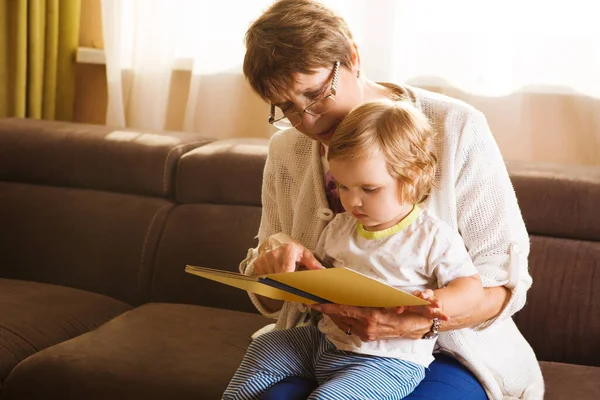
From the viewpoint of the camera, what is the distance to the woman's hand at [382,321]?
1.46 metres

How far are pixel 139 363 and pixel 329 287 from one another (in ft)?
2.60

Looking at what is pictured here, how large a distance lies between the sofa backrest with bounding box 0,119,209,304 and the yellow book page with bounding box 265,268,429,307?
1.36 metres

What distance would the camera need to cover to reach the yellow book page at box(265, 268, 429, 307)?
1279mm

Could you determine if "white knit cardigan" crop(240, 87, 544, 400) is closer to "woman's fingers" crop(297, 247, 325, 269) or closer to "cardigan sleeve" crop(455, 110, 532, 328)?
"cardigan sleeve" crop(455, 110, 532, 328)

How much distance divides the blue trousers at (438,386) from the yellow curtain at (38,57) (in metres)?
2.20

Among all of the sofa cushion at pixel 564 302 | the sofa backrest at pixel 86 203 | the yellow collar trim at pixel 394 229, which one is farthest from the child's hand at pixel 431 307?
the sofa backrest at pixel 86 203

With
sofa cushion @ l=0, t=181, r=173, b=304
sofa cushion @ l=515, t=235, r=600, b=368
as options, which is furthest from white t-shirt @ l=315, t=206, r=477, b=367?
sofa cushion @ l=0, t=181, r=173, b=304

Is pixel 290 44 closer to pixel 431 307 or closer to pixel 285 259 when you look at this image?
pixel 285 259

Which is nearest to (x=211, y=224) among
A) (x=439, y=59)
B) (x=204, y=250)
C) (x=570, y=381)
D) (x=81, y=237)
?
(x=204, y=250)

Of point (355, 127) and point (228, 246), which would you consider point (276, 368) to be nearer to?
point (355, 127)

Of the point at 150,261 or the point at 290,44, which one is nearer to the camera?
the point at 290,44

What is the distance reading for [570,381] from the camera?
1918mm

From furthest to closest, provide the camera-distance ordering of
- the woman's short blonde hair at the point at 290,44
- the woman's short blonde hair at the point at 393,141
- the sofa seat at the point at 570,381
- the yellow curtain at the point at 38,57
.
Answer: the yellow curtain at the point at 38,57 → the sofa seat at the point at 570,381 → the woman's short blonde hair at the point at 290,44 → the woman's short blonde hair at the point at 393,141

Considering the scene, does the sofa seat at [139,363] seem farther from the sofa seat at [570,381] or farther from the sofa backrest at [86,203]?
the sofa seat at [570,381]
